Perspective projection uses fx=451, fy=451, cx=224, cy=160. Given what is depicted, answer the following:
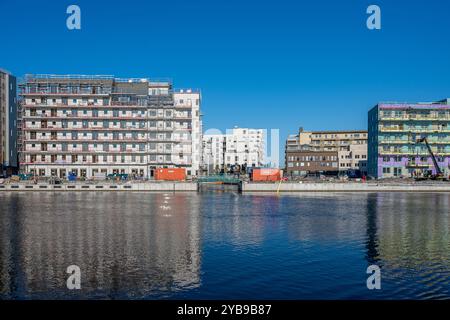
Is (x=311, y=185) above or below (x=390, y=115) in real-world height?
below

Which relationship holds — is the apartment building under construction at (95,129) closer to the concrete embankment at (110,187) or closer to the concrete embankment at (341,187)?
the concrete embankment at (110,187)

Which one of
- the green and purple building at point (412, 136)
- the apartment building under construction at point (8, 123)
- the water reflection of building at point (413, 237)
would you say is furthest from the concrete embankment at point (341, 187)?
the apartment building under construction at point (8, 123)

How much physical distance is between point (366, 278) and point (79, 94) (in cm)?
12737

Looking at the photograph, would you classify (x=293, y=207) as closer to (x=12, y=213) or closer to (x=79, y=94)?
(x=12, y=213)

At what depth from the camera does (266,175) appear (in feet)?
442

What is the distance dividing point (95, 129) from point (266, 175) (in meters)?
54.8

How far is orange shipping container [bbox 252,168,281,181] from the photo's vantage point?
13400 cm

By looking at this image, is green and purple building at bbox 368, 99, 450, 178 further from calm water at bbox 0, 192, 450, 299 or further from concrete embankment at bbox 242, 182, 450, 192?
calm water at bbox 0, 192, 450, 299

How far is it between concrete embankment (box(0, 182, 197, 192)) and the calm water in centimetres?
5743

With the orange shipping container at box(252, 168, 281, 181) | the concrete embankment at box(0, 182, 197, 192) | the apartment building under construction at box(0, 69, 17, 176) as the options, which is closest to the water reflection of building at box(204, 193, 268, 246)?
the concrete embankment at box(0, 182, 197, 192)

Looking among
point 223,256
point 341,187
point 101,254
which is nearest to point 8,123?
point 341,187

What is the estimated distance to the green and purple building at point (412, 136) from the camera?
142m
